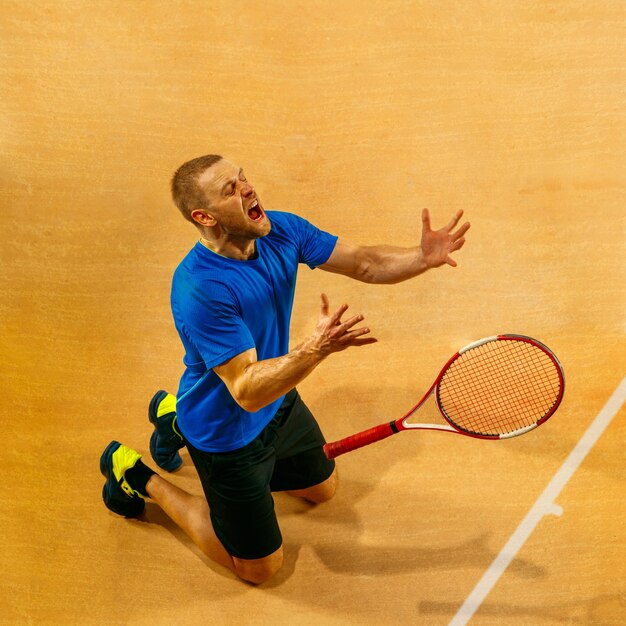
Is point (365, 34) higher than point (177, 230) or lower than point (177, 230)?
higher

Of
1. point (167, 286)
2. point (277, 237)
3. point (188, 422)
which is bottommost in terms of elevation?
point (188, 422)

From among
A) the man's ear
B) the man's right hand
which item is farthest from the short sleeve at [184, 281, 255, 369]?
the man's right hand

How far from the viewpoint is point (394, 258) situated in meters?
3.59

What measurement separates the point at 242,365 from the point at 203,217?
0.56 m

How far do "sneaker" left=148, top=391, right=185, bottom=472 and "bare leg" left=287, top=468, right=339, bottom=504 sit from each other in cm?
57

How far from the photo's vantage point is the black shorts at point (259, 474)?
11.7ft

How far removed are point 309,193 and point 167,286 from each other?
91 cm

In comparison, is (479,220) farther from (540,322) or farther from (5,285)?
(5,285)

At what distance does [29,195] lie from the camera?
190 inches

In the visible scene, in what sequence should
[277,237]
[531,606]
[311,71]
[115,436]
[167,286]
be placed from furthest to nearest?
[311,71] → [167,286] → [115,436] → [531,606] → [277,237]

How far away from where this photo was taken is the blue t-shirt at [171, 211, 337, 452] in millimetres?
3156

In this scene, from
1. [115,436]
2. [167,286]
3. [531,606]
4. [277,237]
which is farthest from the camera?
[167,286]

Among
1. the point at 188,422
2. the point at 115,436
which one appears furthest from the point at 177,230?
the point at 188,422

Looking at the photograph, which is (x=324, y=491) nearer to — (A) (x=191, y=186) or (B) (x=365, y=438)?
(B) (x=365, y=438)
